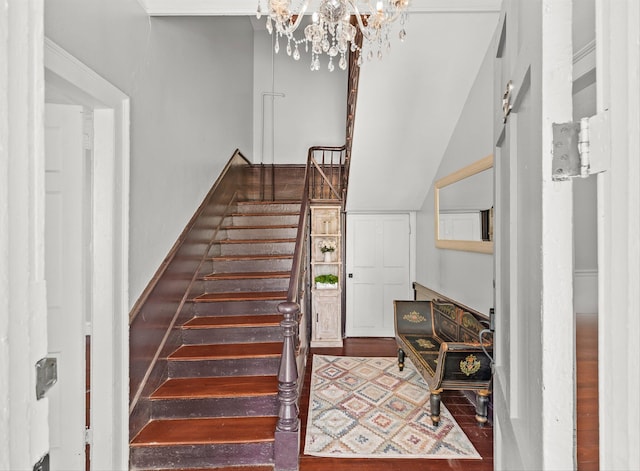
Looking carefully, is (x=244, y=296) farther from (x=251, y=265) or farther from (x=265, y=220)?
(x=265, y=220)

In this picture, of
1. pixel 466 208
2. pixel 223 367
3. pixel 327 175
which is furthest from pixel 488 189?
pixel 327 175

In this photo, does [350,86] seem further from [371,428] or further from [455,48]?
[371,428]

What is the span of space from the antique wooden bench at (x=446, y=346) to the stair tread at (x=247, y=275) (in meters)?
1.35

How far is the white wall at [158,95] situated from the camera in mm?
1820

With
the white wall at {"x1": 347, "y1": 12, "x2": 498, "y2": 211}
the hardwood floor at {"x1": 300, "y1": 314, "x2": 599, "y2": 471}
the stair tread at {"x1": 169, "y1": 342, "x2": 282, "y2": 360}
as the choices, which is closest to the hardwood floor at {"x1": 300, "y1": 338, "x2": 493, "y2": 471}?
the hardwood floor at {"x1": 300, "y1": 314, "x2": 599, "y2": 471}

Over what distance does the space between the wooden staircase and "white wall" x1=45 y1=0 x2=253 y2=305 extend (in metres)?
0.73

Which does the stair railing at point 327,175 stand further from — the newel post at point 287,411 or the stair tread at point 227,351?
the newel post at point 287,411

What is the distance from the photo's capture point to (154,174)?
8.41 ft

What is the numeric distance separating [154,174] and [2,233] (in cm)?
203

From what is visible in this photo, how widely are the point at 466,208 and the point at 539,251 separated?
308 cm

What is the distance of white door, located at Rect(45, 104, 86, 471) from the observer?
1.87m

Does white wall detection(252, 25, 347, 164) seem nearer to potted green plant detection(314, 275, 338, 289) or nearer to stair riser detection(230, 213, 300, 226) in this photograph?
stair riser detection(230, 213, 300, 226)

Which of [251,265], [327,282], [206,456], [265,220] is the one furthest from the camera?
[327,282]

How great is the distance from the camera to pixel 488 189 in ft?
10.1
